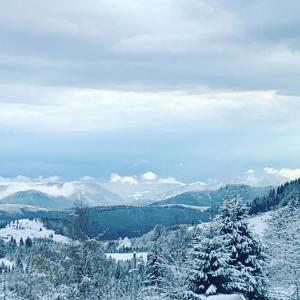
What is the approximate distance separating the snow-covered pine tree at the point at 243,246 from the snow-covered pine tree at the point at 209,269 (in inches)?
63.8

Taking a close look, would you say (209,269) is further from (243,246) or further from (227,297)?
(243,246)

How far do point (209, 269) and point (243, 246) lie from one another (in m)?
4.27

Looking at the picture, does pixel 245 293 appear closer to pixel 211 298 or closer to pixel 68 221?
pixel 211 298

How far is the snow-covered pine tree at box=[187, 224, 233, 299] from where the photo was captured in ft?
129

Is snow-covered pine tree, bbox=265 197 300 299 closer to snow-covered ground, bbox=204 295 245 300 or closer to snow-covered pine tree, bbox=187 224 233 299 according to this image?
snow-covered pine tree, bbox=187 224 233 299

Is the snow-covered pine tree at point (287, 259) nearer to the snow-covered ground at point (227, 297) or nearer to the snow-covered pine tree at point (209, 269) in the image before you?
the snow-covered pine tree at point (209, 269)

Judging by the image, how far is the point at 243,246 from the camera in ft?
140

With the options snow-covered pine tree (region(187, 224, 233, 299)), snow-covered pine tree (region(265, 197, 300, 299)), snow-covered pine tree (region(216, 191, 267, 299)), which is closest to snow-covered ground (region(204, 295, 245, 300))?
snow-covered pine tree (region(187, 224, 233, 299))

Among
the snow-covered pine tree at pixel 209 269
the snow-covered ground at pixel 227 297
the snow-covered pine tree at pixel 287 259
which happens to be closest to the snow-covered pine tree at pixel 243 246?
the snow-covered pine tree at pixel 209 269

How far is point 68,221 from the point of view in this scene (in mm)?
44500

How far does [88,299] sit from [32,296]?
53.2 ft

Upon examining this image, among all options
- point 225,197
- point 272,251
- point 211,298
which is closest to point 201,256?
point 211,298

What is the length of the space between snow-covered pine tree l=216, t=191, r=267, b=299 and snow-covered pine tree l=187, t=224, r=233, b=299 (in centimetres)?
162

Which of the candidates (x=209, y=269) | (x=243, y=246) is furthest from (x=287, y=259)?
(x=209, y=269)
